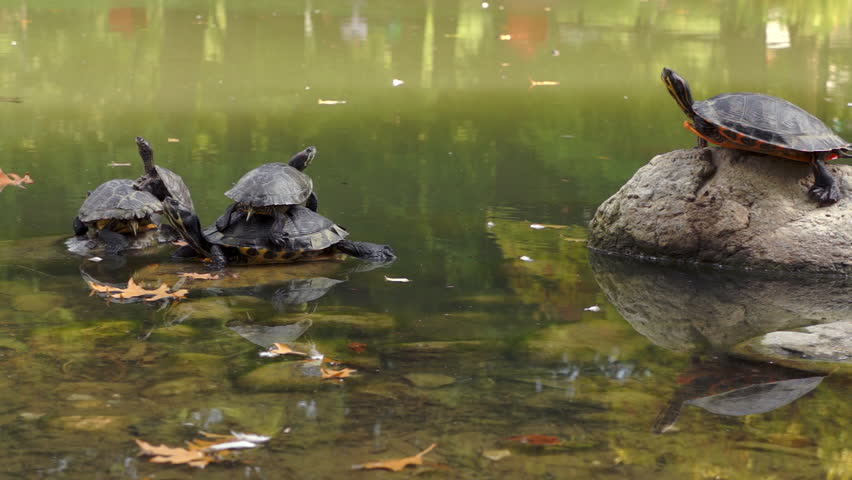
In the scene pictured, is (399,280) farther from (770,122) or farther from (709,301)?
(770,122)

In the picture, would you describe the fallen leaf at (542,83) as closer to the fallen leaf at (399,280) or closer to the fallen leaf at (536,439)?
the fallen leaf at (399,280)

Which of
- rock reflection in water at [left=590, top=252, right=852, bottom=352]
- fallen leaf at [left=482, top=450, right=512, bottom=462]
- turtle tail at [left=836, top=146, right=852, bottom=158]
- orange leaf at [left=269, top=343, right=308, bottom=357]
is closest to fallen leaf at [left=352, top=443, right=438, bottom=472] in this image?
fallen leaf at [left=482, top=450, right=512, bottom=462]

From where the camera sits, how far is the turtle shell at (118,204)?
648 centimetres

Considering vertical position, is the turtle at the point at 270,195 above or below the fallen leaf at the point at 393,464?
above

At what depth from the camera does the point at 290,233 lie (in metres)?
6.33

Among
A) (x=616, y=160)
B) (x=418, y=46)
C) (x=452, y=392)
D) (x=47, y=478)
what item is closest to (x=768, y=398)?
(x=452, y=392)

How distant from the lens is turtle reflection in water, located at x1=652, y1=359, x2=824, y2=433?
409cm

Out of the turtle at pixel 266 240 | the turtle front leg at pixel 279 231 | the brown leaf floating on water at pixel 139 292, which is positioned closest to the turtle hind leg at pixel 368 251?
the turtle at pixel 266 240

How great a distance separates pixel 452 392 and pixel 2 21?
15332 mm

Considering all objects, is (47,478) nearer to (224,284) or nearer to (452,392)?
(452,392)

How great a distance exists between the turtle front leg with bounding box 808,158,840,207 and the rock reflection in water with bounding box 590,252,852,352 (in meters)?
0.59

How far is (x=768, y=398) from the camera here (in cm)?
422

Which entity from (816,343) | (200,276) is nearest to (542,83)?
(200,276)

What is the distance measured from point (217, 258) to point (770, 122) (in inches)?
148
